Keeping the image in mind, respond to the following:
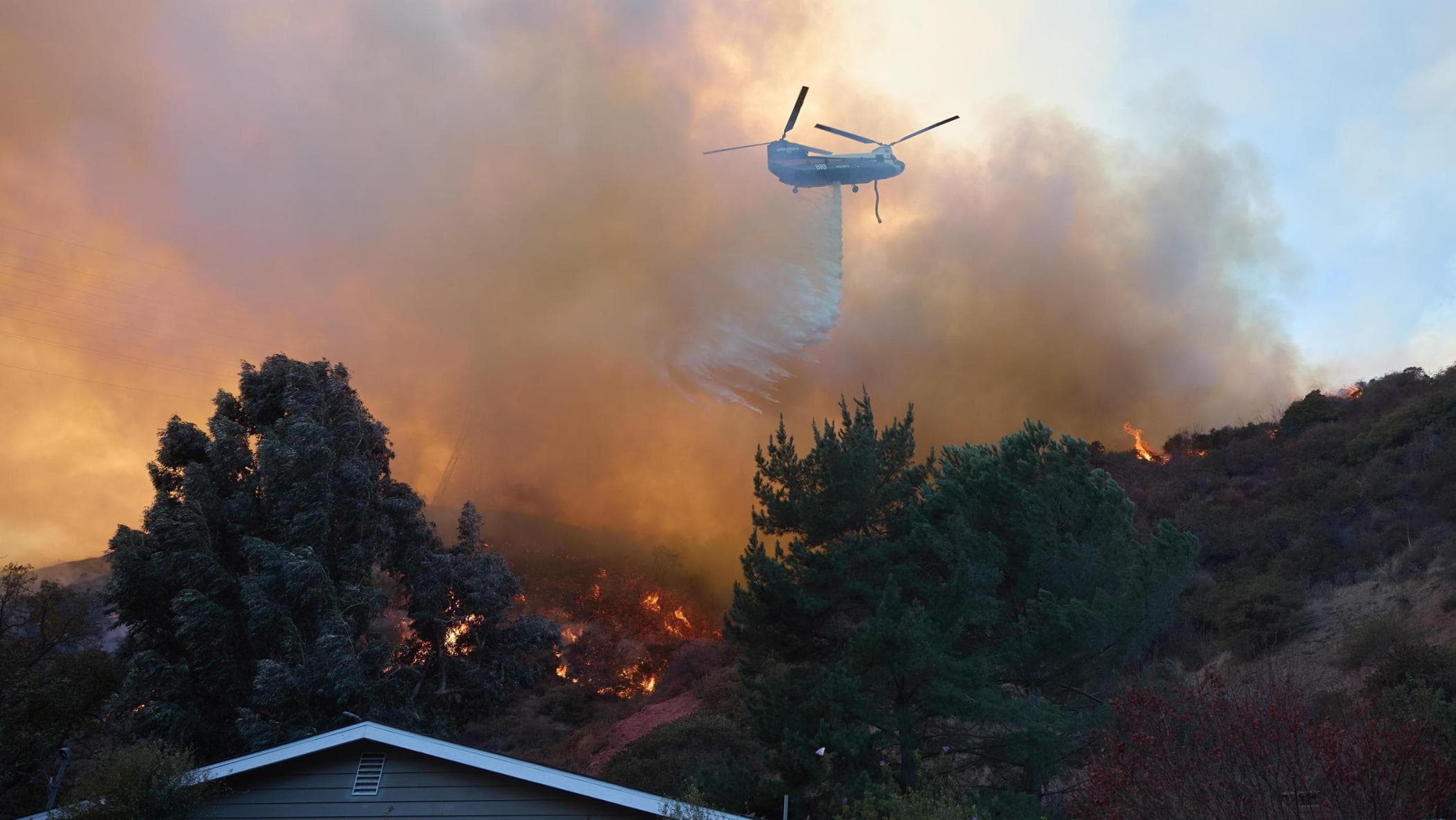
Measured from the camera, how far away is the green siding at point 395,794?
1494 centimetres

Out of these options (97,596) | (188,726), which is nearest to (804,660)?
(188,726)

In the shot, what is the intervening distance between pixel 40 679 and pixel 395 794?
21.0 m

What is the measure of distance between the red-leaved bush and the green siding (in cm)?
734

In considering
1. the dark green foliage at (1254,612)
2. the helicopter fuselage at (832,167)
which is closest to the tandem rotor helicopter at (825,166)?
the helicopter fuselage at (832,167)

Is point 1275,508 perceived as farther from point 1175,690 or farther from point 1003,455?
point 1175,690

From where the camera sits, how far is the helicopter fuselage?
47.9 m

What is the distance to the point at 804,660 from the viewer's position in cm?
2583

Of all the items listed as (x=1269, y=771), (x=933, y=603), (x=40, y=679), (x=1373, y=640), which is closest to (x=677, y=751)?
(x=933, y=603)

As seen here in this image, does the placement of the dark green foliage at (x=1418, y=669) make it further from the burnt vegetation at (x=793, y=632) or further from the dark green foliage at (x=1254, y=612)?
→ the dark green foliage at (x=1254, y=612)

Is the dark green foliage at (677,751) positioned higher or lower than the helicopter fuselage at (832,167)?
lower

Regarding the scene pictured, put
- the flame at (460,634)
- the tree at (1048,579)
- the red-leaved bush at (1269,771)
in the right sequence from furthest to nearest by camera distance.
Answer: the flame at (460,634) < the tree at (1048,579) < the red-leaved bush at (1269,771)

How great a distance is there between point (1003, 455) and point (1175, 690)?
10826mm

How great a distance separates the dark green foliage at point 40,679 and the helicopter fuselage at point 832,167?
35236mm

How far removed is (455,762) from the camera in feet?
49.2
